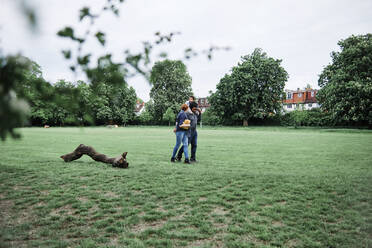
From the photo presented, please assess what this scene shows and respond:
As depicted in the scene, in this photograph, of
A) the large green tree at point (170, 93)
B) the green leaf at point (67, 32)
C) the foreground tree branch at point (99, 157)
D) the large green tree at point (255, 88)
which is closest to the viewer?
the green leaf at point (67, 32)

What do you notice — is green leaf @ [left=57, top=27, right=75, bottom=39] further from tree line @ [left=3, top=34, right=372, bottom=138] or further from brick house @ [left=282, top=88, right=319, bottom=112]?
brick house @ [left=282, top=88, right=319, bottom=112]

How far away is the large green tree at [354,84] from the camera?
113ft

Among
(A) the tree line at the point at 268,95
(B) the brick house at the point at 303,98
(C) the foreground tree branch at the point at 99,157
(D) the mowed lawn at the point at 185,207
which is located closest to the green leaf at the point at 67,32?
(D) the mowed lawn at the point at 185,207

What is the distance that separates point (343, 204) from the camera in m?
5.16

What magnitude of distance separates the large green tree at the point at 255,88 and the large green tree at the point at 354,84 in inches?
576

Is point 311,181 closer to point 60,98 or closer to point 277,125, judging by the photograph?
point 60,98

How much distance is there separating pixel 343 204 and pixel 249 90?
1930 inches

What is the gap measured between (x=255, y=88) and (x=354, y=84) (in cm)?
2081

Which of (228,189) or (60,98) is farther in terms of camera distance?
(228,189)

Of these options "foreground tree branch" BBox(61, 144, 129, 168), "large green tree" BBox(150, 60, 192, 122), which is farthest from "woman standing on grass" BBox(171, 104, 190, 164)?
"large green tree" BBox(150, 60, 192, 122)

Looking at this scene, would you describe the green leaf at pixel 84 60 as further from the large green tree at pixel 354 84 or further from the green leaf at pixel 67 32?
the large green tree at pixel 354 84

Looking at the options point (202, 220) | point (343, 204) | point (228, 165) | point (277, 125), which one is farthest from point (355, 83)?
point (202, 220)

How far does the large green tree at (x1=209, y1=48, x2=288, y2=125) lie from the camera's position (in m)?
52.2

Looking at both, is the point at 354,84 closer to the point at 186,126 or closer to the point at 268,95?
the point at 268,95
